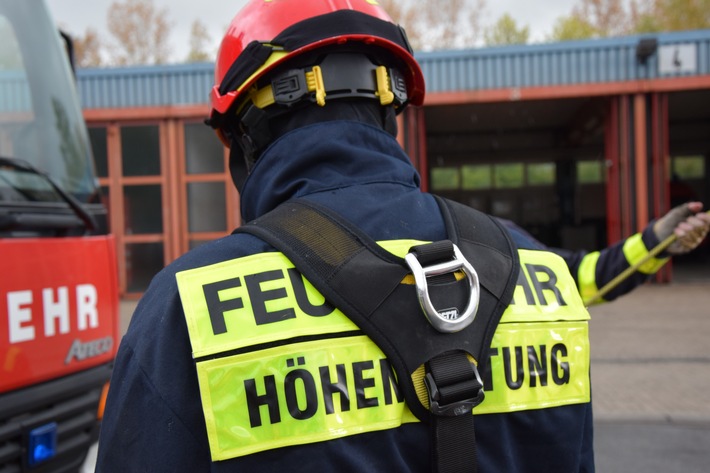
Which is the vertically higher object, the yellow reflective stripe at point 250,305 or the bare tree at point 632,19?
the bare tree at point 632,19

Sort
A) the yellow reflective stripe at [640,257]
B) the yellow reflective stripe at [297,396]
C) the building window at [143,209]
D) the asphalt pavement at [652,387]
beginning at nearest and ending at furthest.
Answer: the yellow reflective stripe at [297,396]
the yellow reflective stripe at [640,257]
the asphalt pavement at [652,387]
the building window at [143,209]

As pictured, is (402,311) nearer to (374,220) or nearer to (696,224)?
(374,220)

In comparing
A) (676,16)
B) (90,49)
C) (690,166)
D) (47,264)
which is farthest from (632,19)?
(47,264)

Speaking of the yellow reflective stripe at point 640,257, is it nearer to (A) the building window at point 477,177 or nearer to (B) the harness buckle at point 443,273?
(B) the harness buckle at point 443,273

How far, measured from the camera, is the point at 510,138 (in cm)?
2327

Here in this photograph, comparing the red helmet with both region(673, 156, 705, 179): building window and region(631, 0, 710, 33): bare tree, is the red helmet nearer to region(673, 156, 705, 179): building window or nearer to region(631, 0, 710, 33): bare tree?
region(673, 156, 705, 179): building window

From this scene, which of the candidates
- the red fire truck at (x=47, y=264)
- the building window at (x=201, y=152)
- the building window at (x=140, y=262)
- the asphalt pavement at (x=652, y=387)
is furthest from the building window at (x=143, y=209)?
the red fire truck at (x=47, y=264)

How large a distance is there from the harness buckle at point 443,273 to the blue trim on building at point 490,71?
12001mm

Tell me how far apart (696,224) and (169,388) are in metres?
2.16

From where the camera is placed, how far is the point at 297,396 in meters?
1.11

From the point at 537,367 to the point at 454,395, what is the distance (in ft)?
0.89

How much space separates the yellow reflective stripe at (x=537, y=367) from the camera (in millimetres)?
1259

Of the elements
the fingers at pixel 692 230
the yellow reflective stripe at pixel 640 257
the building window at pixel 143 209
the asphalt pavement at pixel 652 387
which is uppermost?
the building window at pixel 143 209

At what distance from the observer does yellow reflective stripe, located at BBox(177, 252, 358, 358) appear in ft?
3.60
